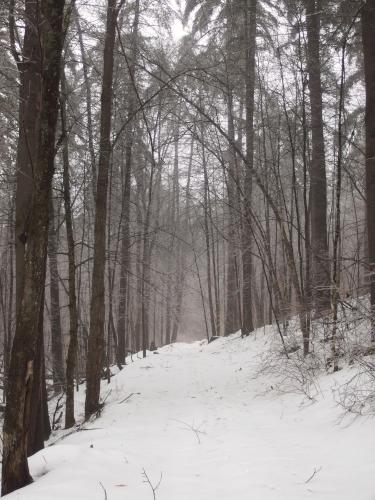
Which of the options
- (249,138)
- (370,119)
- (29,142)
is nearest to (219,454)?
(29,142)

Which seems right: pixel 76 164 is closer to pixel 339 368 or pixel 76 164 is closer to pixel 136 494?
pixel 339 368

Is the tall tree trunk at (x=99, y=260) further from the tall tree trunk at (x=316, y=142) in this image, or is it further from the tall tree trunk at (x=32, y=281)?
the tall tree trunk at (x=32, y=281)

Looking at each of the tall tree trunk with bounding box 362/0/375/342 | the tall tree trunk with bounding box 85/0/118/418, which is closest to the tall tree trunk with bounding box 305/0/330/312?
the tall tree trunk with bounding box 362/0/375/342

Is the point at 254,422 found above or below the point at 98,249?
below

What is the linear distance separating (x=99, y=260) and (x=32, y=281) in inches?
174

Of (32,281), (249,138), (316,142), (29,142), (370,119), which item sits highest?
(249,138)

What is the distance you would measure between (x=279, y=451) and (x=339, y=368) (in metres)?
2.52

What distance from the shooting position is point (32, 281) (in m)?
3.46

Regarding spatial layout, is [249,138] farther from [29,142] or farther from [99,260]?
[29,142]

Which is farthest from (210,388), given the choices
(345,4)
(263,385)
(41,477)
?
(345,4)

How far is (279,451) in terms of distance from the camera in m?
4.15

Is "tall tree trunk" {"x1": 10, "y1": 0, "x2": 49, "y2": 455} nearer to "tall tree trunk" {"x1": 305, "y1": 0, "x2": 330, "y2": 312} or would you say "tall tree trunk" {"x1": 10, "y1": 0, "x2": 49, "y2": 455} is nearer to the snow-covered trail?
the snow-covered trail

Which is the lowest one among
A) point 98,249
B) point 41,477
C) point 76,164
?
point 41,477

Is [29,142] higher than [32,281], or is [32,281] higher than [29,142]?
[29,142]
